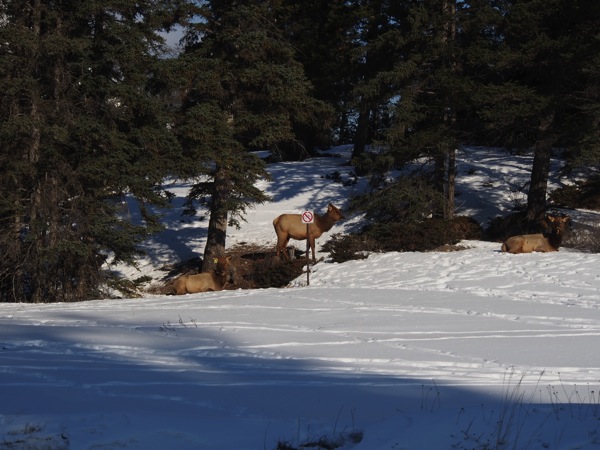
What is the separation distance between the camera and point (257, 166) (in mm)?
23219

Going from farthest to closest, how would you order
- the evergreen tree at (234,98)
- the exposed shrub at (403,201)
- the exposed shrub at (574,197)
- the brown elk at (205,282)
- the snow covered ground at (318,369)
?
the exposed shrub at (574,197), the exposed shrub at (403,201), the evergreen tree at (234,98), the brown elk at (205,282), the snow covered ground at (318,369)

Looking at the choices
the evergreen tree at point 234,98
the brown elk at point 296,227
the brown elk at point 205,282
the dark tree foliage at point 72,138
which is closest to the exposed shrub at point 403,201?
the brown elk at point 296,227

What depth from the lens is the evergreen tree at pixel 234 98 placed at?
72.4ft

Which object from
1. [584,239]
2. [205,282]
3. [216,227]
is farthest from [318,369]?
[584,239]

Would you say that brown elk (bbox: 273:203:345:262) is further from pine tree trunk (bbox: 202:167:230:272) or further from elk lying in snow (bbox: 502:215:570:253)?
elk lying in snow (bbox: 502:215:570:253)

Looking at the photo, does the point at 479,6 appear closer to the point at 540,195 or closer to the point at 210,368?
the point at 540,195

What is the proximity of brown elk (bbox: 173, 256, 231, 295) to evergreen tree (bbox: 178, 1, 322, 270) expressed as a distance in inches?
107

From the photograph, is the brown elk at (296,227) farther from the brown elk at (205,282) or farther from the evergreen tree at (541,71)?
the evergreen tree at (541,71)

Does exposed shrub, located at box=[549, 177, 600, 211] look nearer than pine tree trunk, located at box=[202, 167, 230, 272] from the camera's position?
No

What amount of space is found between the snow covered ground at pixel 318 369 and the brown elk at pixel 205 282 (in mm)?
2971

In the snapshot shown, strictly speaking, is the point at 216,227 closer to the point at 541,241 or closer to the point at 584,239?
the point at 541,241

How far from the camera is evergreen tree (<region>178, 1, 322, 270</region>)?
2208 cm

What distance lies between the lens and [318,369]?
798 cm

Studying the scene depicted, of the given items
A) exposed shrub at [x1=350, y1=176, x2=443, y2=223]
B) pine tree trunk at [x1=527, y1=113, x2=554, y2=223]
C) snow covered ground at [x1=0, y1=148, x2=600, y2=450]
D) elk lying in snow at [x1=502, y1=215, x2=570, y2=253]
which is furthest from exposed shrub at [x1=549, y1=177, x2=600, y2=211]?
snow covered ground at [x1=0, y1=148, x2=600, y2=450]
